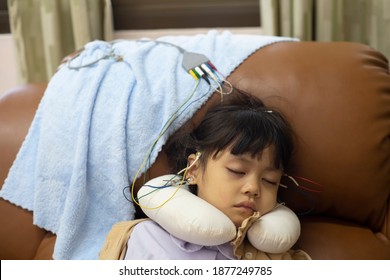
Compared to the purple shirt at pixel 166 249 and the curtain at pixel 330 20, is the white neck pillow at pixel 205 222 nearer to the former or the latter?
the purple shirt at pixel 166 249

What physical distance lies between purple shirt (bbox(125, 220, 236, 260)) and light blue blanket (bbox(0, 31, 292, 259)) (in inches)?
5.3

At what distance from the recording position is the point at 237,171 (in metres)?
0.99

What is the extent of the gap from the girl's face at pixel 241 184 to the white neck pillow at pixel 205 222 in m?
0.03

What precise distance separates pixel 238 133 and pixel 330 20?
33.2 inches

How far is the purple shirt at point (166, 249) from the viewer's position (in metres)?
1.00

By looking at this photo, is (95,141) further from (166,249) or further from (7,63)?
(7,63)

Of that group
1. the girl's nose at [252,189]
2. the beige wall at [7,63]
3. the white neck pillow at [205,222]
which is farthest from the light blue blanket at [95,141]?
the beige wall at [7,63]

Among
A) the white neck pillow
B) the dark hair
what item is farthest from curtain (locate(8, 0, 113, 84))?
the white neck pillow

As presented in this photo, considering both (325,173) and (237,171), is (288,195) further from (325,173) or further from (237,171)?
(237,171)

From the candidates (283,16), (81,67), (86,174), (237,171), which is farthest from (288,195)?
(283,16)

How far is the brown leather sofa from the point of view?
109 cm

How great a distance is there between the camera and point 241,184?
0.98 m

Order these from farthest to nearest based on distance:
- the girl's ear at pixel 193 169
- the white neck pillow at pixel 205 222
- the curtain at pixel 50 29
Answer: the curtain at pixel 50 29
the girl's ear at pixel 193 169
the white neck pillow at pixel 205 222

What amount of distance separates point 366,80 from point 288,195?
372 mm
